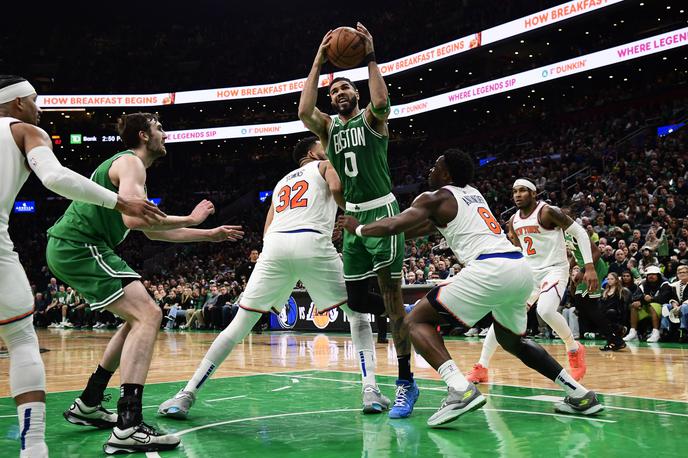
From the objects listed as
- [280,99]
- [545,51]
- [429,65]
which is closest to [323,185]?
[429,65]

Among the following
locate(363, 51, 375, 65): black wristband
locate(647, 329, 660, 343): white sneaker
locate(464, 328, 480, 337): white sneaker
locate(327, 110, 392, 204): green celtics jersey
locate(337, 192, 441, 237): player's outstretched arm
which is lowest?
locate(647, 329, 660, 343): white sneaker

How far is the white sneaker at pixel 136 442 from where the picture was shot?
362 centimetres

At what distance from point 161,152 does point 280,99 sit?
109 feet

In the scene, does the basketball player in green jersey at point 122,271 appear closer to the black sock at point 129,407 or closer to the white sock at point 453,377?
the black sock at point 129,407

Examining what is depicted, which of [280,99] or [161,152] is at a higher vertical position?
[280,99]

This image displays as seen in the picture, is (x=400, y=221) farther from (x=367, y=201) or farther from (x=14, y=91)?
(x=14, y=91)

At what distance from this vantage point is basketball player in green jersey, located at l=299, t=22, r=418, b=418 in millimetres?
4961

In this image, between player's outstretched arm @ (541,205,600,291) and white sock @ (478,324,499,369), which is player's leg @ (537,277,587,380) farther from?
white sock @ (478,324,499,369)

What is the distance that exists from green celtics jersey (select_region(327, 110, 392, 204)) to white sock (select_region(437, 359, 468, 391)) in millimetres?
1429

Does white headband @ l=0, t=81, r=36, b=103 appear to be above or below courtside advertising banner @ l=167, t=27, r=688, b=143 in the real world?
below

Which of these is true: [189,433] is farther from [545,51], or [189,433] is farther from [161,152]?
[545,51]

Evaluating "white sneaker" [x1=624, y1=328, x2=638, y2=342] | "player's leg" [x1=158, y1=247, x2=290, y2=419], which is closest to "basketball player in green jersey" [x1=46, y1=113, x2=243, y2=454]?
"player's leg" [x1=158, y1=247, x2=290, y2=419]

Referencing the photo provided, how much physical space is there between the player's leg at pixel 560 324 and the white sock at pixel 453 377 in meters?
2.44

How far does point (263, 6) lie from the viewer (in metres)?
42.4
